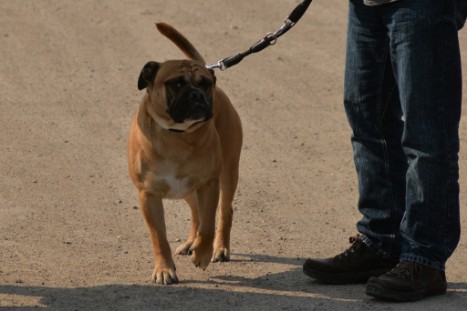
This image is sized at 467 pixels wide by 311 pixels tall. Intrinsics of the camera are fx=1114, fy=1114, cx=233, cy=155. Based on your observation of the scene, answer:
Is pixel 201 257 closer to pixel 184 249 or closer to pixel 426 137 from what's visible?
pixel 184 249

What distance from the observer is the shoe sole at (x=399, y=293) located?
5.14 m

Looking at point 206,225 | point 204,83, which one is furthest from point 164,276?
point 204,83

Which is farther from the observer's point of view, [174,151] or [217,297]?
[174,151]

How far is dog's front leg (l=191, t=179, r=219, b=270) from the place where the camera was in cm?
588

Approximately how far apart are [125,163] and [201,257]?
2504 millimetres

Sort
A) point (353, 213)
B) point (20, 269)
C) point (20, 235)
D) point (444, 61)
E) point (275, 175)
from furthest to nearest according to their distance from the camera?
point (275, 175), point (353, 213), point (20, 235), point (20, 269), point (444, 61)

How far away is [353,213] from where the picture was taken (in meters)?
7.13

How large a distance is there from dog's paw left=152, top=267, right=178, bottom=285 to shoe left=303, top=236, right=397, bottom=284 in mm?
690

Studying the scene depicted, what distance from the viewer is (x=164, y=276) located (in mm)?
5711

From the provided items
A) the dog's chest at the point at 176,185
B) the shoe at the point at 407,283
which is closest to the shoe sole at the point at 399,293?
the shoe at the point at 407,283

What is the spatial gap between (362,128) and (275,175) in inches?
104

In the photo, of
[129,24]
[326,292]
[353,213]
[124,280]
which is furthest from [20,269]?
[129,24]

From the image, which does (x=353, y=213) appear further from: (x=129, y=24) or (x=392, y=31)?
(x=129, y=24)

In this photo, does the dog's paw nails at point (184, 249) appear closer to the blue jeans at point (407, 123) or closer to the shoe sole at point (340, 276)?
the shoe sole at point (340, 276)
